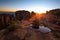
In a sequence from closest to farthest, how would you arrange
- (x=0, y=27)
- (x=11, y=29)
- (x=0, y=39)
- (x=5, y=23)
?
1. (x=0, y=39)
2. (x=11, y=29)
3. (x=0, y=27)
4. (x=5, y=23)

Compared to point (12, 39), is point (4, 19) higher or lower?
higher

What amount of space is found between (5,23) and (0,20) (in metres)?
1.20

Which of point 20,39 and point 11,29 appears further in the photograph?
point 11,29

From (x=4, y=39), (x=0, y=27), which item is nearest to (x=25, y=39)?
(x=4, y=39)

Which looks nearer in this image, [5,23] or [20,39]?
[20,39]

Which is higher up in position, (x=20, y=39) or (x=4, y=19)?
(x=4, y=19)

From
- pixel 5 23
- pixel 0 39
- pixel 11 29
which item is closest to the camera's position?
pixel 0 39

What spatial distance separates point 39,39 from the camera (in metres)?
9.29

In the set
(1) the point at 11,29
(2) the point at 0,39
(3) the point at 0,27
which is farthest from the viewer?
(3) the point at 0,27

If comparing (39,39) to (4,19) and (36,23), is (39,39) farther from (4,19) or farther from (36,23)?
(4,19)

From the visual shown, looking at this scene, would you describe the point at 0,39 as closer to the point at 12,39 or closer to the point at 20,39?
the point at 12,39

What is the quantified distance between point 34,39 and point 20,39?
1426 millimetres

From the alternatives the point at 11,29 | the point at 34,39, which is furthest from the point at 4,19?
the point at 34,39

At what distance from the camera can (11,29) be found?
40.6 feet
